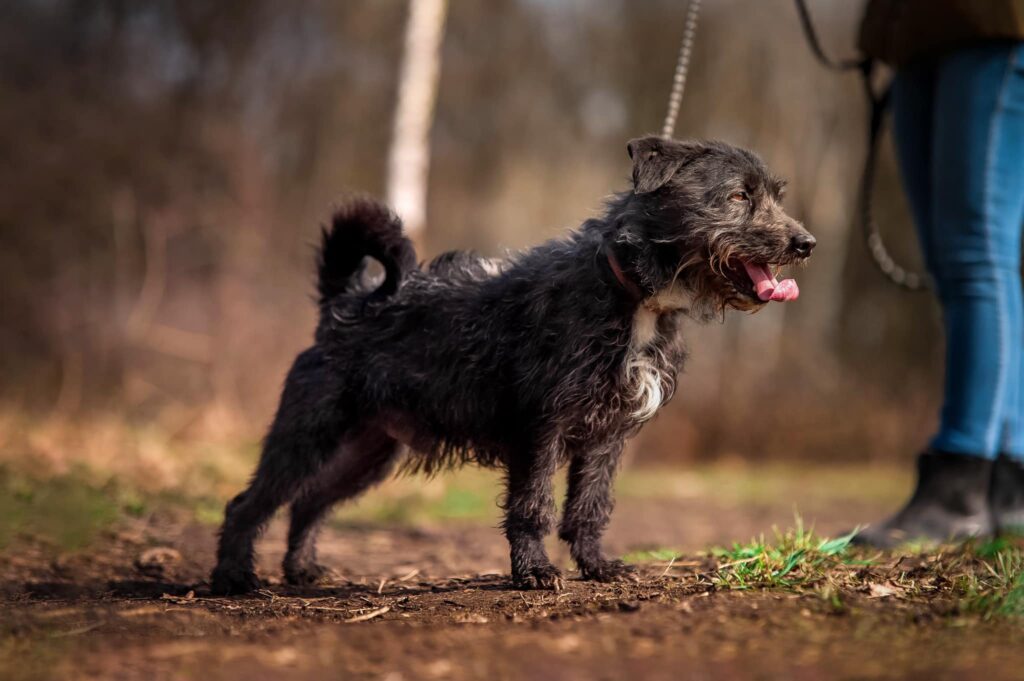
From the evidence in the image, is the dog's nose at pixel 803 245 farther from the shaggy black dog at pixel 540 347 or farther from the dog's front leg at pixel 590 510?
the dog's front leg at pixel 590 510

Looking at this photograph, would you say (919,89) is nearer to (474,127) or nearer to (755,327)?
(474,127)

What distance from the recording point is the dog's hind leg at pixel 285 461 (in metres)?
4.46

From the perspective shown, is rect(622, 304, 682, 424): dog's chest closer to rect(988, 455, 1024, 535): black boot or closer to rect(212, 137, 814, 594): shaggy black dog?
rect(212, 137, 814, 594): shaggy black dog

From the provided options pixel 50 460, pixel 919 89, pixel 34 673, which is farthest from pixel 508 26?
pixel 34 673

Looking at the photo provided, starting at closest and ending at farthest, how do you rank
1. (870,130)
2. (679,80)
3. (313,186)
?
(679,80) → (870,130) → (313,186)

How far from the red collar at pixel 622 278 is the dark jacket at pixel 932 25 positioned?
232 centimetres

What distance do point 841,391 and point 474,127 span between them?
949cm

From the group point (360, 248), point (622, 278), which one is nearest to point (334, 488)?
point (360, 248)

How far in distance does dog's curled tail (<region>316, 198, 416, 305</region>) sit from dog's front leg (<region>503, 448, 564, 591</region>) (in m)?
1.20

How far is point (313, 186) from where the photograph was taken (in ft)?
50.6

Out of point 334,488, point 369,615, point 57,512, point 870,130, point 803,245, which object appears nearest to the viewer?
point 369,615

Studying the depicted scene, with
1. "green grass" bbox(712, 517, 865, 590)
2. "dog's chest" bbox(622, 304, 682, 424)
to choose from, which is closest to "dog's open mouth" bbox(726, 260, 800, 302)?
"dog's chest" bbox(622, 304, 682, 424)

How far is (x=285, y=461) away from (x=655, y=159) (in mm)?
2069

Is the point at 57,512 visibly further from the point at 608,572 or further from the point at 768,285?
the point at 768,285
